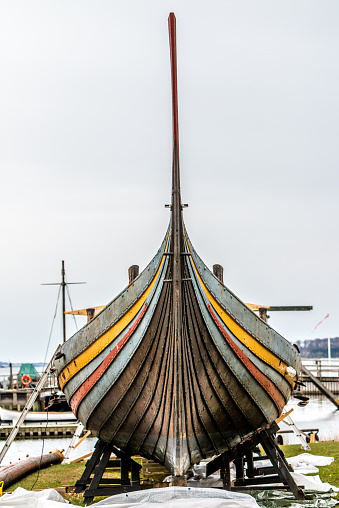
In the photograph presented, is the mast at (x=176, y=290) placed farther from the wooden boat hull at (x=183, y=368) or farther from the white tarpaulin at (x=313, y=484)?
the white tarpaulin at (x=313, y=484)

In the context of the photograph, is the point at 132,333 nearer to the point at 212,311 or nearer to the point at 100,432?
the point at 212,311

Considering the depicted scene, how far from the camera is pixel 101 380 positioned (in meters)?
8.28

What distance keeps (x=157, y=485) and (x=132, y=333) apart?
2.50 m

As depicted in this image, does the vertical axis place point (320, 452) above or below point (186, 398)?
below

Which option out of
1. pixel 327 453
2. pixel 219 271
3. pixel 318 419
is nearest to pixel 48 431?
pixel 327 453

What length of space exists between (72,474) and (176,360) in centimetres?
599

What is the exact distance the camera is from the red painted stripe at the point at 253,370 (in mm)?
7793

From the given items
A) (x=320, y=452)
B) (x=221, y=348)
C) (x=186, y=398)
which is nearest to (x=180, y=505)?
(x=186, y=398)

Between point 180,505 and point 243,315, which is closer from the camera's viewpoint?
point 180,505

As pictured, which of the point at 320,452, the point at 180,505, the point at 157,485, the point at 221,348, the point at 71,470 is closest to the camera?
the point at 180,505

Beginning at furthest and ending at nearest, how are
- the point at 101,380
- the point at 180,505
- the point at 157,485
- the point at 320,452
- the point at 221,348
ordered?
the point at 320,452
the point at 157,485
the point at 101,380
the point at 221,348
the point at 180,505

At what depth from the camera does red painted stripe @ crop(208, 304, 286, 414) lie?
7793 millimetres

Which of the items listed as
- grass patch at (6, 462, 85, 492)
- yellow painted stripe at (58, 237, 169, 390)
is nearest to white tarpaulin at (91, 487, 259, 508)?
yellow painted stripe at (58, 237, 169, 390)

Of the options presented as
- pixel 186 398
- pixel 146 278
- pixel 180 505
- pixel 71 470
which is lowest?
pixel 71 470
